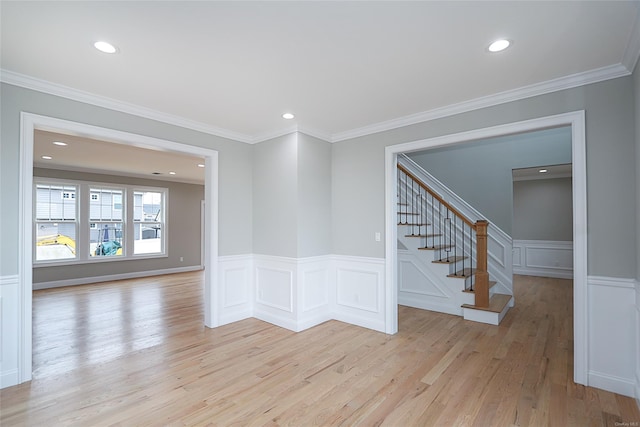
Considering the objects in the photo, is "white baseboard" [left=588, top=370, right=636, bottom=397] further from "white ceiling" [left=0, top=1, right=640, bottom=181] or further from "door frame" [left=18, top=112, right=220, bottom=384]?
"door frame" [left=18, top=112, right=220, bottom=384]

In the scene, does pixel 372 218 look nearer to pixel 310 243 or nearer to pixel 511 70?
pixel 310 243

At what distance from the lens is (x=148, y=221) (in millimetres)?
8320

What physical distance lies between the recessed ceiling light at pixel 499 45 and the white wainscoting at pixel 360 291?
2467 mm

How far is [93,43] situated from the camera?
218 cm

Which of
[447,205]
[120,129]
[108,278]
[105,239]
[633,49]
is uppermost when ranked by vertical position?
[633,49]

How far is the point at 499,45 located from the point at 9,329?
4.39m

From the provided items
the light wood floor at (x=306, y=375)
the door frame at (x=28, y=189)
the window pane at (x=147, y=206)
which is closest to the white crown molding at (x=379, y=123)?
the door frame at (x=28, y=189)

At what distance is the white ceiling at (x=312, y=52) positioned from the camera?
1851mm

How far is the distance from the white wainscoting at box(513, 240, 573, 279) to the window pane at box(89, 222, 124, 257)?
10159 mm

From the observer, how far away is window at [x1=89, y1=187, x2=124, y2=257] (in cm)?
736

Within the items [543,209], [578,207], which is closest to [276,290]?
[578,207]

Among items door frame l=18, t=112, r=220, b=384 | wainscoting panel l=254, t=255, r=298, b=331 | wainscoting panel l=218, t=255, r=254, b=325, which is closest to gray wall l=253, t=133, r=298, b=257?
wainscoting panel l=254, t=255, r=298, b=331

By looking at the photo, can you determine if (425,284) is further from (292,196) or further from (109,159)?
(109,159)

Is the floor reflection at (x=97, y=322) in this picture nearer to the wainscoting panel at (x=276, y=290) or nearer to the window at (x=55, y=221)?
the window at (x=55, y=221)
